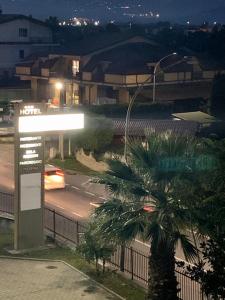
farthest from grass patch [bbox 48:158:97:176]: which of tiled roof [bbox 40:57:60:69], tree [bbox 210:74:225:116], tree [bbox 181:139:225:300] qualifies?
tiled roof [bbox 40:57:60:69]

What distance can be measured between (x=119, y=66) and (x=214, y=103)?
12845 mm

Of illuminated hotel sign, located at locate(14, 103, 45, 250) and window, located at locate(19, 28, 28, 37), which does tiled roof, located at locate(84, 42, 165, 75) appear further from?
illuminated hotel sign, located at locate(14, 103, 45, 250)

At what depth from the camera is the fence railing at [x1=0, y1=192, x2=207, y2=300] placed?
20453mm

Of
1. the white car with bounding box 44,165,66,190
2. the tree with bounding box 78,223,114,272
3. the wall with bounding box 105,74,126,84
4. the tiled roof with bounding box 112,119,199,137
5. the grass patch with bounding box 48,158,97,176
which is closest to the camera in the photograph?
the tree with bounding box 78,223,114,272

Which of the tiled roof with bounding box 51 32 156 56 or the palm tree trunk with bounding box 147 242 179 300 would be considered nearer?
the palm tree trunk with bounding box 147 242 179 300

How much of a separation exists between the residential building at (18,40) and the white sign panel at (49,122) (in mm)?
62538

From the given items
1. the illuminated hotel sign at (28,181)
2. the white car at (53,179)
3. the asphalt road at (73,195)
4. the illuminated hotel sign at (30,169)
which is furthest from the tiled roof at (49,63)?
the illuminated hotel sign at (28,181)

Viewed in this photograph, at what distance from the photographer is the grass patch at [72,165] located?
43656mm

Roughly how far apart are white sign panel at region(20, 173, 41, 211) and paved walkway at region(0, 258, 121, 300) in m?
2.22

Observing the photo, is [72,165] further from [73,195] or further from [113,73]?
[113,73]

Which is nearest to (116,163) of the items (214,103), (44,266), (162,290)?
(162,290)

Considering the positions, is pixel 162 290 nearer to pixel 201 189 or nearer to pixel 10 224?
pixel 201 189

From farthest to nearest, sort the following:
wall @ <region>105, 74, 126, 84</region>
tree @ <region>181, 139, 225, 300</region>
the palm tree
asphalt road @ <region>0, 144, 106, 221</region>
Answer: wall @ <region>105, 74, 126, 84</region>, asphalt road @ <region>0, 144, 106, 221</region>, the palm tree, tree @ <region>181, 139, 225, 300</region>

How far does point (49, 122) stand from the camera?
25141 mm
